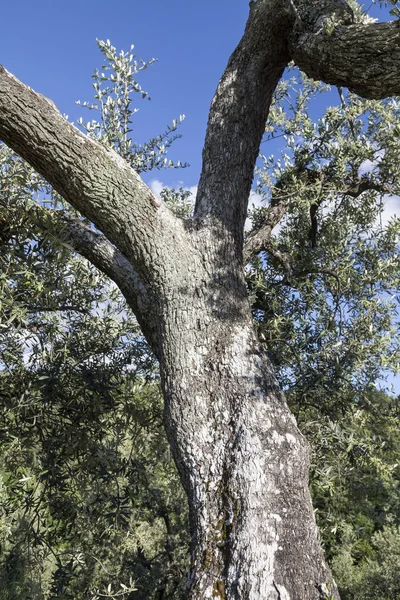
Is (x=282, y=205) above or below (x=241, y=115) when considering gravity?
above

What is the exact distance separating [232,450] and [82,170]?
2.40 metres

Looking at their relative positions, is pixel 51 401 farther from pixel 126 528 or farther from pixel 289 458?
pixel 289 458

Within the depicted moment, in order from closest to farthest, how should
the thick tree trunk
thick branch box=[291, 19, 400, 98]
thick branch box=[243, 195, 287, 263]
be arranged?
1. the thick tree trunk
2. thick branch box=[291, 19, 400, 98]
3. thick branch box=[243, 195, 287, 263]

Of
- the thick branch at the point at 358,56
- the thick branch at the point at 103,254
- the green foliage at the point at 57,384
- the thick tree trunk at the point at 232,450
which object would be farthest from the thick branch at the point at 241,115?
the green foliage at the point at 57,384

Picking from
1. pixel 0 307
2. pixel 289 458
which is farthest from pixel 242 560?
pixel 0 307

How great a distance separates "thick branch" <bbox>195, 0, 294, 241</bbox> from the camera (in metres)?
4.65

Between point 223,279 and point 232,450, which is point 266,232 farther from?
point 232,450

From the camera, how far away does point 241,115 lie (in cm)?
484

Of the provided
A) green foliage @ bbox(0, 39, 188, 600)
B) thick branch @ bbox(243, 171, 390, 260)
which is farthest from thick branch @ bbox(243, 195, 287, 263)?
green foliage @ bbox(0, 39, 188, 600)

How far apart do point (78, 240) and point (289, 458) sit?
2.84 meters

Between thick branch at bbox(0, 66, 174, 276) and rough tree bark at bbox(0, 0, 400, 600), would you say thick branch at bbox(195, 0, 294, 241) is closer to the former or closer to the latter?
rough tree bark at bbox(0, 0, 400, 600)

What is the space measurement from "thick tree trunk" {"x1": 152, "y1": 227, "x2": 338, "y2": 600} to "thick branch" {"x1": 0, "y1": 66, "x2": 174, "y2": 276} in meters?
0.43

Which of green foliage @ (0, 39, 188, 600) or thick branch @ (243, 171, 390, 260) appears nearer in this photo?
green foliage @ (0, 39, 188, 600)

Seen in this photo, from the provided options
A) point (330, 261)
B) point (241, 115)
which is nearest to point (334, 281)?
point (330, 261)
